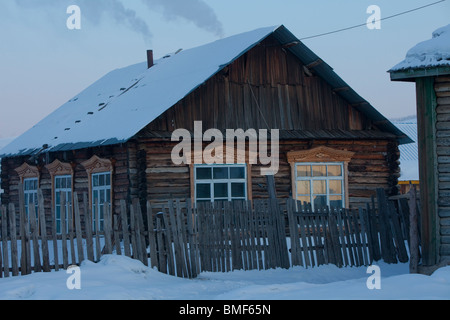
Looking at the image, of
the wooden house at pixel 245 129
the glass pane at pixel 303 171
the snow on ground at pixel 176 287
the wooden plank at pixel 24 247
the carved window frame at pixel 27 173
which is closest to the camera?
the snow on ground at pixel 176 287

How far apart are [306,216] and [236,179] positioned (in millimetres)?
5387

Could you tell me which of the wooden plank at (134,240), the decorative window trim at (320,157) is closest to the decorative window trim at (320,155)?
the decorative window trim at (320,157)

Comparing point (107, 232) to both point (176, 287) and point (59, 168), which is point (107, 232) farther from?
point (59, 168)

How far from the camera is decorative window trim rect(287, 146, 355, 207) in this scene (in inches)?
788

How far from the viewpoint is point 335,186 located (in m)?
20.5

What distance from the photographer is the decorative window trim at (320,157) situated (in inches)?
788

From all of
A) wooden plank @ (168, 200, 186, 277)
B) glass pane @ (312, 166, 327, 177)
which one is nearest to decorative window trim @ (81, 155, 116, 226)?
glass pane @ (312, 166, 327, 177)

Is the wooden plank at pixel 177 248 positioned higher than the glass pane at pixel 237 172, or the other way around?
the glass pane at pixel 237 172

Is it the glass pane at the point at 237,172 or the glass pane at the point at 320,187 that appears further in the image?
the glass pane at the point at 320,187

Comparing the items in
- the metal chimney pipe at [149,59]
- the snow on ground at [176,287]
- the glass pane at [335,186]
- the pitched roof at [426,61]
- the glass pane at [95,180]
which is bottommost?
the snow on ground at [176,287]

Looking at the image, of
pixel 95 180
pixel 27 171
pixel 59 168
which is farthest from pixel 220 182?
pixel 27 171

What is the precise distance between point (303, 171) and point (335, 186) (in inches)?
41.5

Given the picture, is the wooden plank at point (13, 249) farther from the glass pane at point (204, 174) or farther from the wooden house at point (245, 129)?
the glass pane at point (204, 174)

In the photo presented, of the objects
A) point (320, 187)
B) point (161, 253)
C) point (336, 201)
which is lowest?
point (161, 253)
